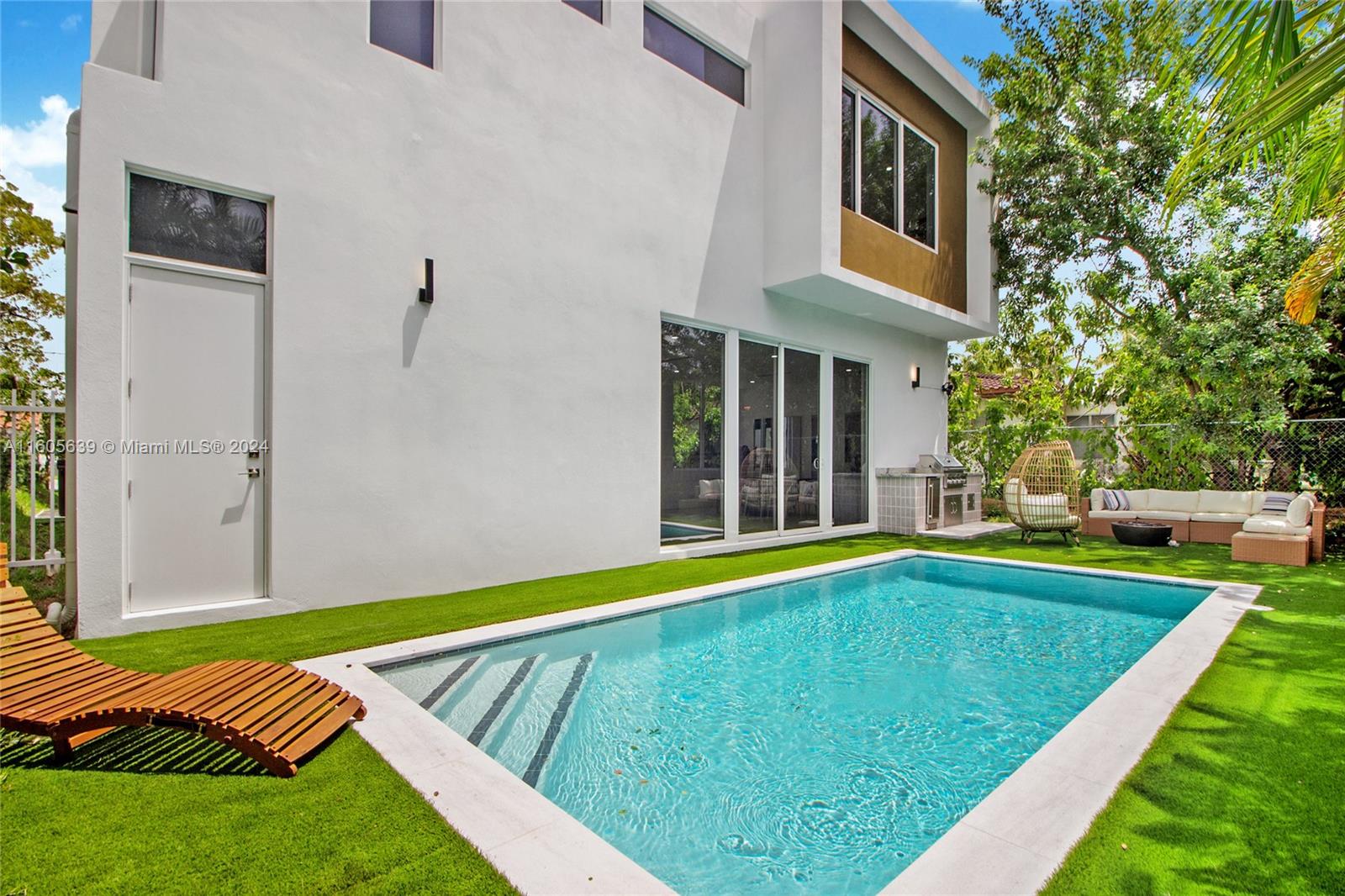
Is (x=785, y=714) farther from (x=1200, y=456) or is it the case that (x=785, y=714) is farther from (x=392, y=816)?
(x=1200, y=456)

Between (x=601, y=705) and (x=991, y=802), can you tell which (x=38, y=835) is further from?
(x=991, y=802)

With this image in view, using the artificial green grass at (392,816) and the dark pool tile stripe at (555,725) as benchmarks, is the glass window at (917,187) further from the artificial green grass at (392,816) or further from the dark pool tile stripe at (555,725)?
the dark pool tile stripe at (555,725)

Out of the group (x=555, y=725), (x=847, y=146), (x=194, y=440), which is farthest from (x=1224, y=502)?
(x=194, y=440)

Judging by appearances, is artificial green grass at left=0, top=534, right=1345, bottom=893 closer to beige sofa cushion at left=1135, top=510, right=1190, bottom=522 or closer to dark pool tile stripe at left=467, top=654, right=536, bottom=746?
dark pool tile stripe at left=467, top=654, right=536, bottom=746

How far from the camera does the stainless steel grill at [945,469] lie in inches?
483

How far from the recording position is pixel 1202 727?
325 cm

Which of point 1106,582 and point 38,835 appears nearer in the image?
point 38,835

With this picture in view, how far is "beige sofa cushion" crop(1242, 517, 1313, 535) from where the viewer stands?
8.41m

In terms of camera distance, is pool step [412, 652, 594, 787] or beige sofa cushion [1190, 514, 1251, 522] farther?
beige sofa cushion [1190, 514, 1251, 522]

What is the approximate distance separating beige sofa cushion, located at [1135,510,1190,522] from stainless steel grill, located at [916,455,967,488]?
296 centimetres

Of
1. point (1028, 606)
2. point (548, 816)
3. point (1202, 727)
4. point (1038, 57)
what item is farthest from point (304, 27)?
point (1038, 57)

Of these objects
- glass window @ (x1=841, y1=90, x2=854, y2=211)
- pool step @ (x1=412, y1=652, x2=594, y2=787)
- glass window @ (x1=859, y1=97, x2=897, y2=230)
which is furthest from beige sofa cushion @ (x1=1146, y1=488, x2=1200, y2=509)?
pool step @ (x1=412, y1=652, x2=594, y2=787)

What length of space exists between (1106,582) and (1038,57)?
1057cm

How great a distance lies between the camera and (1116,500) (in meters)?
11.5
